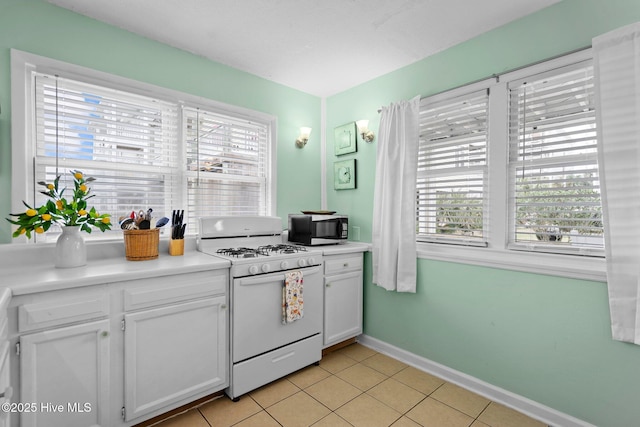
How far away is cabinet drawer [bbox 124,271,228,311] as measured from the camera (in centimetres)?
171

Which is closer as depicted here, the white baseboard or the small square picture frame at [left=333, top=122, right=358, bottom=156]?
the white baseboard

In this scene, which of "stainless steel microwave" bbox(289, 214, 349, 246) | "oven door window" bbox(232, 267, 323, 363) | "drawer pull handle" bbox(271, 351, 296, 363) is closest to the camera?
"oven door window" bbox(232, 267, 323, 363)

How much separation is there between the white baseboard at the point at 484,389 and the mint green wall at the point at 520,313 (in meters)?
0.04

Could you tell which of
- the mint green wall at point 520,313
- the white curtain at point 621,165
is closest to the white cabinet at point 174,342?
the mint green wall at point 520,313

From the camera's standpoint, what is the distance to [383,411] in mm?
2014

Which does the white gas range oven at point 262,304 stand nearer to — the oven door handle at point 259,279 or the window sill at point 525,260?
the oven door handle at point 259,279

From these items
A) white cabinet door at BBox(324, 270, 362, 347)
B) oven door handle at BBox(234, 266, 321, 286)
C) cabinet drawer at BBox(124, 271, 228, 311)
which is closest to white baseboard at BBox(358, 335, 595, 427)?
white cabinet door at BBox(324, 270, 362, 347)

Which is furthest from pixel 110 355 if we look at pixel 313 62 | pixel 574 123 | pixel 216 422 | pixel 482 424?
pixel 574 123

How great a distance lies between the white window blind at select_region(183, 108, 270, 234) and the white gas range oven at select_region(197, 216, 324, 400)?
0.27m

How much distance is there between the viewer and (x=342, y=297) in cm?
278

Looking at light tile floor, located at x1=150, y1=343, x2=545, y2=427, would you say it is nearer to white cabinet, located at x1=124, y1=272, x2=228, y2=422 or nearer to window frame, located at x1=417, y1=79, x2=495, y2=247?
white cabinet, located at x1=124, y1=272, x2=228, y2=422

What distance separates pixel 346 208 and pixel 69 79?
2428 mm

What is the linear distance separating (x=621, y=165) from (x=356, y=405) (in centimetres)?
207

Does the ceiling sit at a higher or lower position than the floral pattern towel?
higher
